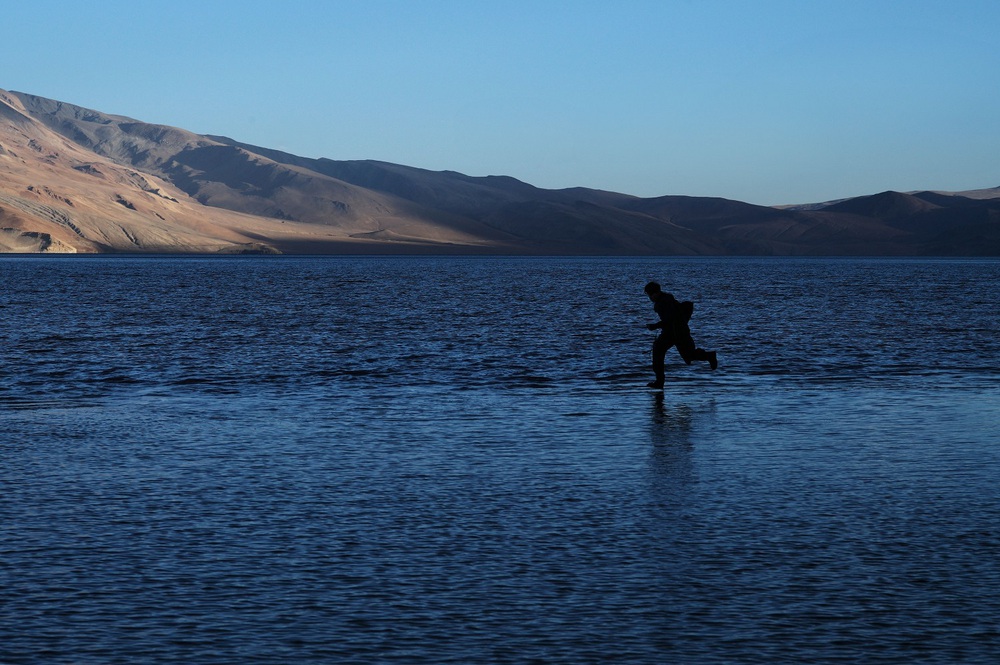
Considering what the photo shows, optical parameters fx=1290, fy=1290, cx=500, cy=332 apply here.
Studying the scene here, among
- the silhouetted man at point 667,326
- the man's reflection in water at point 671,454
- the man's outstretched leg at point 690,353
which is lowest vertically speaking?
the man's reflection in water at point 671,454

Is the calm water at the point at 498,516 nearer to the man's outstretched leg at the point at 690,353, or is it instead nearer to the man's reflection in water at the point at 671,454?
the man's reflection in water at the point at 671,454

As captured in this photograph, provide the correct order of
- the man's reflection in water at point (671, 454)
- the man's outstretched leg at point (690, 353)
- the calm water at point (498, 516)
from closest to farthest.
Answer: the calm water at point (498, 516) → the man's reflection in water at point (671, 454) → the man's outstretched leg at point (690, 353)

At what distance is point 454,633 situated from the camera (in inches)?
262

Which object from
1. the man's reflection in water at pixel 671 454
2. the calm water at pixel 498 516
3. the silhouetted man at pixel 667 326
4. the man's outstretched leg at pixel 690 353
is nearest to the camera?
the calm water at pixel 498 516

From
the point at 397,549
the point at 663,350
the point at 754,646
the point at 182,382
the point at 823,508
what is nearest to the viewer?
the point at 754,646

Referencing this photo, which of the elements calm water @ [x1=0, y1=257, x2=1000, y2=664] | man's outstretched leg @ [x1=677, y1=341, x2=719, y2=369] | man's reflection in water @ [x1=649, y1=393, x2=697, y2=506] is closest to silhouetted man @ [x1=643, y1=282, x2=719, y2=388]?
man's outstretched leg @ [x1=677, y1=341, x2=719, y2=369]

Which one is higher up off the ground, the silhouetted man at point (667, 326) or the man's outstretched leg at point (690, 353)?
the silhouetted man at point (667, 326)

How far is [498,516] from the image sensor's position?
31.2 ft

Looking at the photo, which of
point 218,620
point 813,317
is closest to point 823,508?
point 218,620

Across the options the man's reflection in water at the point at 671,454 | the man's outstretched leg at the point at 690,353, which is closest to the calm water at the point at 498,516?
the man's reflection in water at the point at 671,454

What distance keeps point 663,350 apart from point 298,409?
5.72 meters

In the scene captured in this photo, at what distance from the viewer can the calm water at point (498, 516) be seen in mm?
6648

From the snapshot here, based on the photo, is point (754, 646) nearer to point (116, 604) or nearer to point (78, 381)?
point (116, 604)

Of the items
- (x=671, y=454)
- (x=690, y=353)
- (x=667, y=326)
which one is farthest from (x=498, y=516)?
(x=690, y=353)
